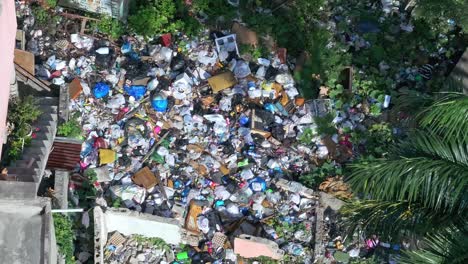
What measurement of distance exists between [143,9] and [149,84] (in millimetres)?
1015

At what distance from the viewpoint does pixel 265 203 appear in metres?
7.95

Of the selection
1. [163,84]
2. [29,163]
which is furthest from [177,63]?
[29,163]

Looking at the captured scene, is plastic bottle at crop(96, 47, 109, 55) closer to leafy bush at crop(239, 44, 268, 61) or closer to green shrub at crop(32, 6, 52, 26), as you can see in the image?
green shrub at crop(32, 6, 52, 26)

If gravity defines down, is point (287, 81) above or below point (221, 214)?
above

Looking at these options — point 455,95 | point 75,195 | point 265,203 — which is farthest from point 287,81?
point 455,95

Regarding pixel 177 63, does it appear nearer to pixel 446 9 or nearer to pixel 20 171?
pixel 20 171

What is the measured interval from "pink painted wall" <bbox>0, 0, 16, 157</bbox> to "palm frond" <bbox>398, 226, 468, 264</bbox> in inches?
154

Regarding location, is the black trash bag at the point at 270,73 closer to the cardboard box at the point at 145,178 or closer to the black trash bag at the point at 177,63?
the black trash bag at the point at 177,63

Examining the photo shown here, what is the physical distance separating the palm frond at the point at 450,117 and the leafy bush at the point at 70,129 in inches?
171

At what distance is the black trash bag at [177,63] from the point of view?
8.30 m

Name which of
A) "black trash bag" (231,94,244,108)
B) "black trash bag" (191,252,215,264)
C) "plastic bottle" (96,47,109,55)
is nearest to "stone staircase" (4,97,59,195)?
"plastic bottle" (96,47,109,55)

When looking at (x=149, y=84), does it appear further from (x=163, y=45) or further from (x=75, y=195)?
(x=75, y=195)

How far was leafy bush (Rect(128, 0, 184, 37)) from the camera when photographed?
27.1 ft

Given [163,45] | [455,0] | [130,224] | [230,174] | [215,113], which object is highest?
[455,0]
